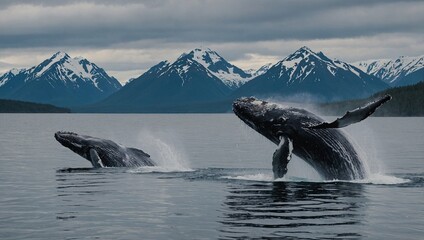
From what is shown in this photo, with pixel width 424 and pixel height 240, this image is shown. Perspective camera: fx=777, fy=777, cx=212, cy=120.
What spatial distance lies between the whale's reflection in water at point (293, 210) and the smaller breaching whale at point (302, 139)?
59 cm

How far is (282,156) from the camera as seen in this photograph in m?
21.5

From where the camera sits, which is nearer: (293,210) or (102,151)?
(293,210)

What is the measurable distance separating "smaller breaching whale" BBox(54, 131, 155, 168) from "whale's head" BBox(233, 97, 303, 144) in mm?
7970

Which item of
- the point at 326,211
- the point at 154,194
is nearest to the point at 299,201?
the point at 326,211

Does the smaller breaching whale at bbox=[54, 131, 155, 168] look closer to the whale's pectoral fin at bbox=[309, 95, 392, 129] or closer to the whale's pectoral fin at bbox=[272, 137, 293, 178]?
the whale's pectoral fin at bbox=[272, 137, 293, 178]

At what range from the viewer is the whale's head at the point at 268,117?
2253cm

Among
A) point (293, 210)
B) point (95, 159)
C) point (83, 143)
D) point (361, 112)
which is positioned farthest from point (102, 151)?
point (361, 112)

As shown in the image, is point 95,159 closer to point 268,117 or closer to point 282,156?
point 268,117

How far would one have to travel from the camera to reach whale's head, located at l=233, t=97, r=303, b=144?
2253cm

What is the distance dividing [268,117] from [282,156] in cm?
190

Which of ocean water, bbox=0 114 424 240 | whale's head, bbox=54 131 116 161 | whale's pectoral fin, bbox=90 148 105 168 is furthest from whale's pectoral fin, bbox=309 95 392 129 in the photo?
whale's head, bbox=54 131 116 161

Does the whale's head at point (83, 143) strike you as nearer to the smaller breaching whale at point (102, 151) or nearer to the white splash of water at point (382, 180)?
the smaller breaching whale at point (102, 151)

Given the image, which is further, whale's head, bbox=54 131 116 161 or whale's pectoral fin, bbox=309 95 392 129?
whale's head, bbox=54 131 116 161

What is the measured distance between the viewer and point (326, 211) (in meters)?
18.2
